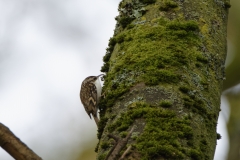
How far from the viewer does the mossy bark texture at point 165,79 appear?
196 centimetres

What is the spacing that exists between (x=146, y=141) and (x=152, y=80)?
0.37 metres

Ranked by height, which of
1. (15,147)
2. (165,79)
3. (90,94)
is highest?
(90,94)

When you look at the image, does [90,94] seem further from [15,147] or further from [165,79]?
[15,147]

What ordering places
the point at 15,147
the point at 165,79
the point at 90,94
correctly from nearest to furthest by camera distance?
the point at 15,147 < the point at 165,79 < the point at 90,94

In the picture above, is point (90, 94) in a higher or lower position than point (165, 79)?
higher

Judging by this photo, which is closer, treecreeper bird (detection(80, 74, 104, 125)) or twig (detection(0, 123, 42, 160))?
twig (detection(0, 123, 42, 160))

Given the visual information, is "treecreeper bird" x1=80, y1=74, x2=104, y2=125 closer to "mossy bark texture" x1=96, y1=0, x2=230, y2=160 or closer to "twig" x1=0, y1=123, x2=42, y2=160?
"mossy bark texture" x1=96, y1=0, x2=230, y2=160

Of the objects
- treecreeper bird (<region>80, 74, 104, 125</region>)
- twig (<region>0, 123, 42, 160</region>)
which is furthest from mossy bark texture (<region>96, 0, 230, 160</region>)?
treecreeper bird (<region>80, 74, 104, 125</region>)

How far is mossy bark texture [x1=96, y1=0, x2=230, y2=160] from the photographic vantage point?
1.96 m

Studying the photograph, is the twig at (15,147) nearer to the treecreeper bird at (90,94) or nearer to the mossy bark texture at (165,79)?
the mossy bark texture at (165,79)

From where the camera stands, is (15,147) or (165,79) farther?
(165,79)

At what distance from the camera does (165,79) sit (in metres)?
2.20

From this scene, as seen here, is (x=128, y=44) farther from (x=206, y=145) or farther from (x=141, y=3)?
(x=206, y=145)

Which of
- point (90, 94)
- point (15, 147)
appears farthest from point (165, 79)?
point (90, 94)
